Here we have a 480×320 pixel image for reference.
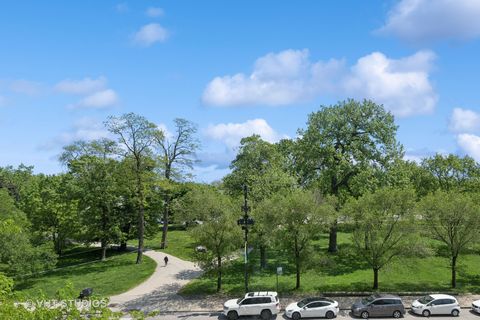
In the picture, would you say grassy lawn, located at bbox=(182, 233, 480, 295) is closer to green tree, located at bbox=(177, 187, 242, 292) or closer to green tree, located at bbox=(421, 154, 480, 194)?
green tree, located at bbox=(177, 187, 242, 292)

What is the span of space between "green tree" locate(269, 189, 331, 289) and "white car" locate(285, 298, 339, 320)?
512cm

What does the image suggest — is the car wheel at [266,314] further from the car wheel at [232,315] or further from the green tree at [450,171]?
the green tree at [450,171]

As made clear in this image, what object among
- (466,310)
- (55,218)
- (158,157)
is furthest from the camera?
(55,218)

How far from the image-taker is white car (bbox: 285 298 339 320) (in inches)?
1159

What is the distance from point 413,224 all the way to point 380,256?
3.60 metres

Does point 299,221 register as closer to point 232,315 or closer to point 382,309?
point 382,309

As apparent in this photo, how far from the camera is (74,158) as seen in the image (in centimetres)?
5559

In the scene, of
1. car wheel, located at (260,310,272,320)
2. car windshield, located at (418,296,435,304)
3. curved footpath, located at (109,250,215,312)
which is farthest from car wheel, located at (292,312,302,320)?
car windshield, located at (418,296,435,304)

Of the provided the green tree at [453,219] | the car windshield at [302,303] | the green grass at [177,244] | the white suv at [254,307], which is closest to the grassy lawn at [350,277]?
the green tree at [453,219]

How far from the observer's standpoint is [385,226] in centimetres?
3409

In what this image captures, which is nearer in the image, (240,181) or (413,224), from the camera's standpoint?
(413,224)

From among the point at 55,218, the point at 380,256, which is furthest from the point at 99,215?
the point at 380,256

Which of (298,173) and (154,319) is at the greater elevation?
(298,173)

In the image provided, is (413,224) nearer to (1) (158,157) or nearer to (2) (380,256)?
(2) (380,256)
